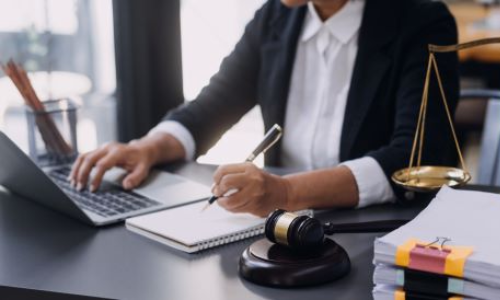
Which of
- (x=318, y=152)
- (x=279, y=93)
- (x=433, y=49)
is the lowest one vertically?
(x=318, y=152)

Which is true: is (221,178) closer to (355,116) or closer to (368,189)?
(368,189)

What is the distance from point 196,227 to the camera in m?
1.12

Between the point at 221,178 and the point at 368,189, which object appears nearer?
the point at 221,178

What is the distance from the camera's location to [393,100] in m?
1.63

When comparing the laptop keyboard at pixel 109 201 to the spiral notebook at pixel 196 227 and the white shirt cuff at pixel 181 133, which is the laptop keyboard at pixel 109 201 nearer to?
the spiral notebook at pixel 196 227

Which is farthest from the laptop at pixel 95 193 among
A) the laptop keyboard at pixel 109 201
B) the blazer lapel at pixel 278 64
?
the blazer lapel at pixel 278 64

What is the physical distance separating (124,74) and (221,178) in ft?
5.02

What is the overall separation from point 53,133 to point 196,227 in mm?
566

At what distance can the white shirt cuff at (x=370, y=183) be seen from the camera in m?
1.27

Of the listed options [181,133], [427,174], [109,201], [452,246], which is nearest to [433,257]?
[452,246]

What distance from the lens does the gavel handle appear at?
1042 mm

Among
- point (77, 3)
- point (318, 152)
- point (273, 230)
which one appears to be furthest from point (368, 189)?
point (77, 3)

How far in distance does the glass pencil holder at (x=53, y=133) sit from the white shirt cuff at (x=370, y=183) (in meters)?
0.62

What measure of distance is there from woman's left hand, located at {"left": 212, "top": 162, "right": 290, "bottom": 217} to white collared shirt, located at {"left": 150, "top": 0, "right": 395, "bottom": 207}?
1.63ft
